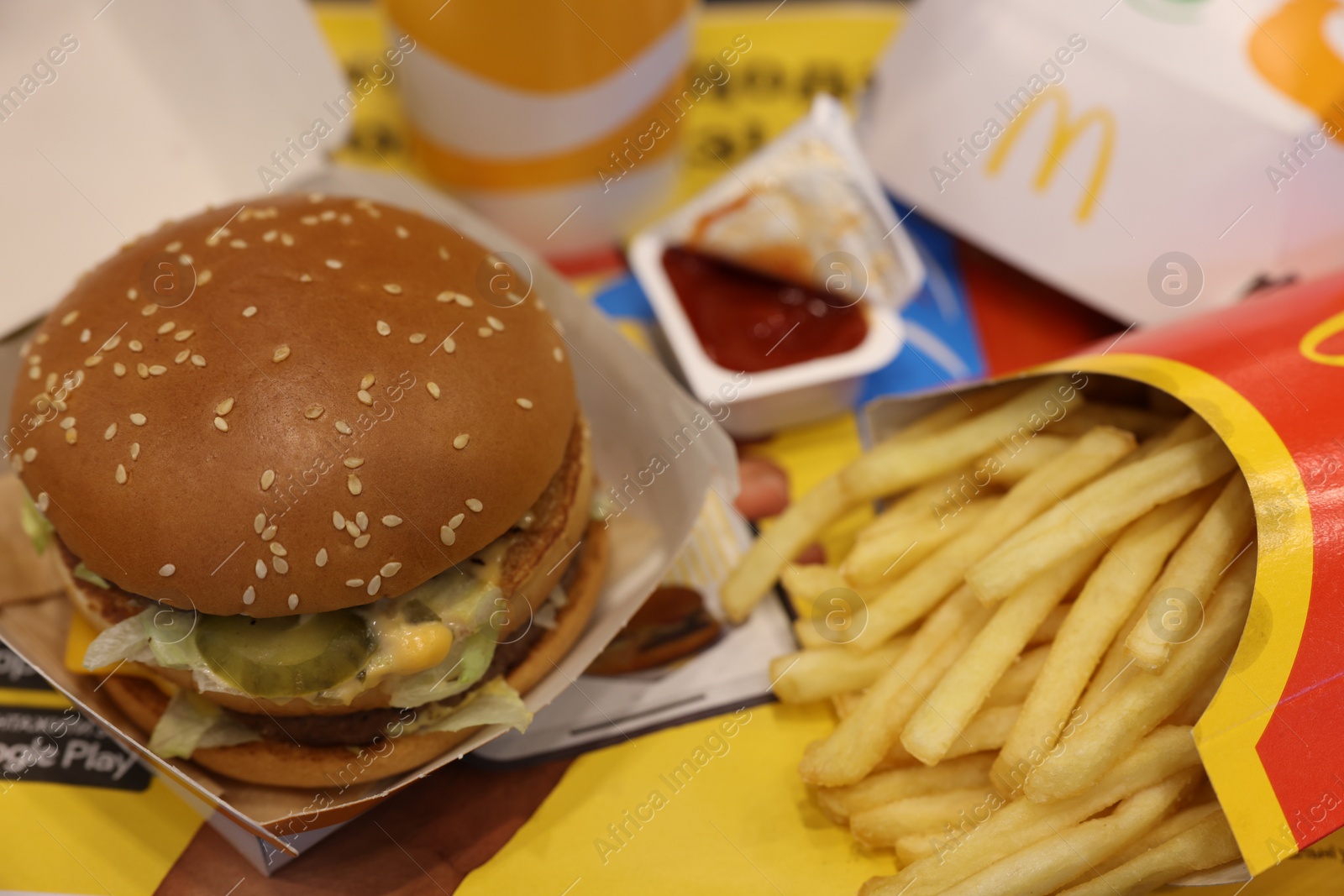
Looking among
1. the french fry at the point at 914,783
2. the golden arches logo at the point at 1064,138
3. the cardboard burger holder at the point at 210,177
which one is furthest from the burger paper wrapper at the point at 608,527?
the golden arches logo at the point at 1064,138

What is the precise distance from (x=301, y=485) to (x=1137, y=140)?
94.7 inches

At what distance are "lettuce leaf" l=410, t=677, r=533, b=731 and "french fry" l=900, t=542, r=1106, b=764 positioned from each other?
2.45 ft

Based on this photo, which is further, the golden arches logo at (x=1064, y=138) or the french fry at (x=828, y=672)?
the golden arches logo at (x=1064, y=138)

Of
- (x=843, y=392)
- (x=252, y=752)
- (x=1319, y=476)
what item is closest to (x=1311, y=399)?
(x=1319, y=476)

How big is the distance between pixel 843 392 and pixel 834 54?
1.65m

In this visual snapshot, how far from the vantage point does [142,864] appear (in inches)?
75.6

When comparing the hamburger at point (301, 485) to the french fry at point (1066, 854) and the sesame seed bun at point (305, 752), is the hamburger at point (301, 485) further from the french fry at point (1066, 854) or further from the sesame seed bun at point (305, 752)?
the french fry at point (1066, 854)

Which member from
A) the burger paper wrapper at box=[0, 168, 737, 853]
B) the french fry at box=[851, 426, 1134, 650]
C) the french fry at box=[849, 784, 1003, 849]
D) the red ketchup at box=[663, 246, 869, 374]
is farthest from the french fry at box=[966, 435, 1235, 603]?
the red ketchup at box=[663, 246, 869, 374]

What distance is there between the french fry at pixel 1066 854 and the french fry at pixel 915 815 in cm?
13

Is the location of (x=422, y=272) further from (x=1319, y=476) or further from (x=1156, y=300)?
(x=1156, y=300)

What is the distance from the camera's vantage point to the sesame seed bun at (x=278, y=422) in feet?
5.28

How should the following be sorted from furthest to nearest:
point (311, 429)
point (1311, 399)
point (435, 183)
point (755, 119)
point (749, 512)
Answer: point (755, 119)
point (435, 183)
point (749, 512)
point (1311, 399)
point (311, 429)

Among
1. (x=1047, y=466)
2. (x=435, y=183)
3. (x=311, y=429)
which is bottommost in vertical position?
(x=1047, y=466)

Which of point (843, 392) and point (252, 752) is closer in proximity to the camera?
point (252, 752)
